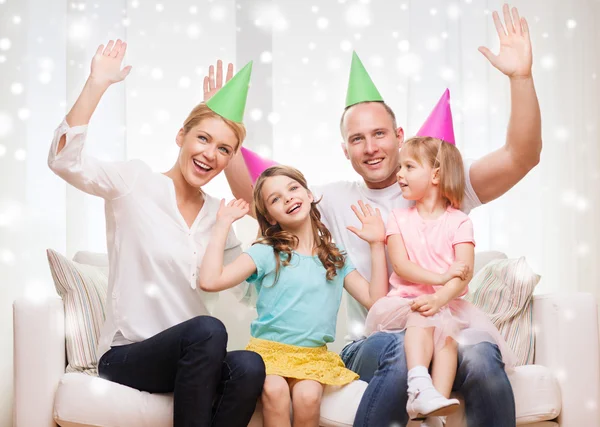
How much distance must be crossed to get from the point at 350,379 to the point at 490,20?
155 cm

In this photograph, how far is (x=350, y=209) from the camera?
179cm

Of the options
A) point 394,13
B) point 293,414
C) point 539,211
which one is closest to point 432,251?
point 293,414

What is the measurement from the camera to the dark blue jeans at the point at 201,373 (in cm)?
133

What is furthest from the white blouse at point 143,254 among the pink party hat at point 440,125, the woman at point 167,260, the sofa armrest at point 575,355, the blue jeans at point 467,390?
the sofa armrest at point 575,355

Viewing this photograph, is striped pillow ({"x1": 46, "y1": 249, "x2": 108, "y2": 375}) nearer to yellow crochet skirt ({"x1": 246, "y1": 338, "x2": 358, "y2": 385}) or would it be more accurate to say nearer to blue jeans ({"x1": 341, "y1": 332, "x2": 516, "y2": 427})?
yellow crochet skirt ({"x1": 246, "y1": 338, "x2": 358, "y2": 385})

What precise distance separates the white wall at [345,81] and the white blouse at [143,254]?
26.8 inches

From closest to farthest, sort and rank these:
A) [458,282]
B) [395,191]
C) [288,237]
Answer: [458,282] < [288,237] < [395,191]

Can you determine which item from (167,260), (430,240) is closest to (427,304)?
(430,240)

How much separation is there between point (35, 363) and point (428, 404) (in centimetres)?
82

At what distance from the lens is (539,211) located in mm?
2453

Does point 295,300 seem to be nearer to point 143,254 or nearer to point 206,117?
point 143,254

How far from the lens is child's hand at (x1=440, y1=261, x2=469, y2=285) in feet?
4.92

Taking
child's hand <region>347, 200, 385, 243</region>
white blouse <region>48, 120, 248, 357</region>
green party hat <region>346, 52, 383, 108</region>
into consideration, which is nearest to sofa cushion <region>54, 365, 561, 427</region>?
white blouse <region>48, 120, 248, 357</region>

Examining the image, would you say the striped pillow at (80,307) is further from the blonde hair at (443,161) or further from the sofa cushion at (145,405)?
the blonde hair at (443,161)
